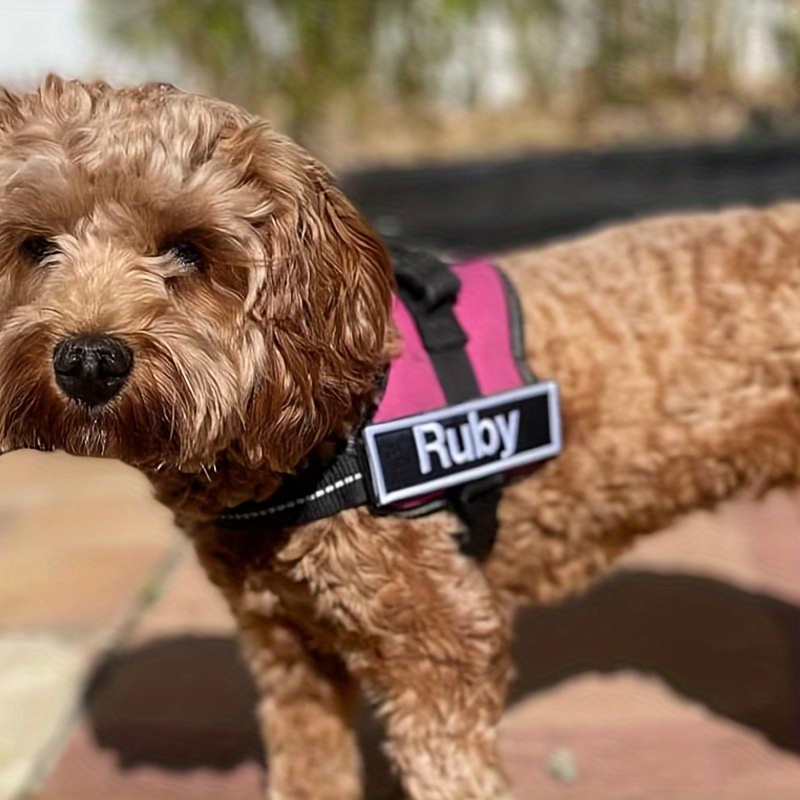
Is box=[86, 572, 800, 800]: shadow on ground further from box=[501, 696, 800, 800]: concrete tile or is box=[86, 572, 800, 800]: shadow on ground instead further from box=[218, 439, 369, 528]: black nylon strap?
box=[218, 439, 369, 528]: black nylon strap

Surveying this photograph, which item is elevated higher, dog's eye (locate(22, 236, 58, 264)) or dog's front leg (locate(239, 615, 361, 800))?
dog's eye (locate(22, 236, 58, 264))

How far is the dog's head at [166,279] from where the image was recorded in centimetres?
213

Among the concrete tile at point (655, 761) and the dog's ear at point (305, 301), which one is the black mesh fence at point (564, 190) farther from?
the dog's ear at point (305, 301)

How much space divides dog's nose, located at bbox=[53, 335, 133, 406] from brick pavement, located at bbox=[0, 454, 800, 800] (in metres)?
1.58

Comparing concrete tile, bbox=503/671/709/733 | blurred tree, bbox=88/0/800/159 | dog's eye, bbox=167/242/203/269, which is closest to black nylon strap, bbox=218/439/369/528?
dog's eye, bbox=167/242/203/269

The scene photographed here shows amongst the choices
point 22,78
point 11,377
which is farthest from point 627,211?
point 11,377

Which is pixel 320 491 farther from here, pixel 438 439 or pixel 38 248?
pixel 38 248

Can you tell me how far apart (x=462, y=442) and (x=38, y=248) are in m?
0.90

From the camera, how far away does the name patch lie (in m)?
2.53

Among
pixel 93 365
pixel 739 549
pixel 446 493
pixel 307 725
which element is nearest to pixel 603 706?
pixel 307 725

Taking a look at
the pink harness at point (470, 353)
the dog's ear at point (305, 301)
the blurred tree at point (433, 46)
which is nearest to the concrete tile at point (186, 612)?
the pink harness at point (470, 353)

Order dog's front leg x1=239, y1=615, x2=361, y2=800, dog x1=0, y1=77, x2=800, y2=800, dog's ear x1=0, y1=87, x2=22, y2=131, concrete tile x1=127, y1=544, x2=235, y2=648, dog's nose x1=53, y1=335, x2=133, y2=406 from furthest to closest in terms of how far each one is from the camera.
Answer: concrete tile x1=127, y1=544, x2=235, y2=648 < dog's front leg x1=239, y1=615, x2=361, y2=800 < dog's ear x1=0, y1=87, x2=22, y2=131 < dog x1=0, y1=77, x2=800, y2=800 < dog's nose x1=53, y1=335, x2=133, y2=406

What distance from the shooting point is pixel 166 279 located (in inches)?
88.0

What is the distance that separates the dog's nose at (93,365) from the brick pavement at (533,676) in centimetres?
158
